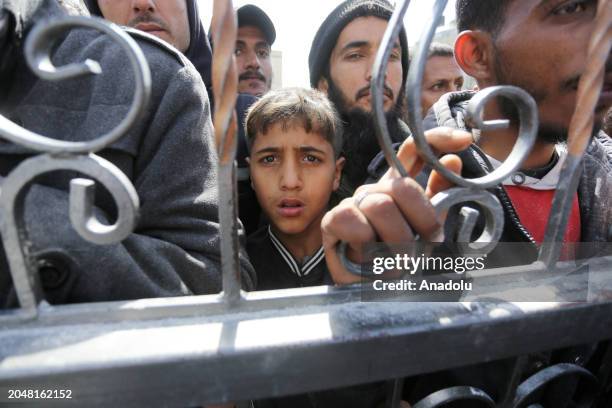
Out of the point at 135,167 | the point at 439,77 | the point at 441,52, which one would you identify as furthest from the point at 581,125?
the point at 441,52

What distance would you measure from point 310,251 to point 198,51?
1.11 metres

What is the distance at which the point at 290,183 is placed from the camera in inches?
57.6

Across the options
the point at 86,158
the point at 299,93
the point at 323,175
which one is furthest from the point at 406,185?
the point at 299,93

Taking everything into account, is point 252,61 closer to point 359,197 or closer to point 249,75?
point 249,75

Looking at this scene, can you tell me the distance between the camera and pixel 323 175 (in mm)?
1571

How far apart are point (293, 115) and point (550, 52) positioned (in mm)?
884

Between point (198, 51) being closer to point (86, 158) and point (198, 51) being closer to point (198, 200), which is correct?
point (198, 200)

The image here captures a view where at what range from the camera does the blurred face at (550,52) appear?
0.92 metres

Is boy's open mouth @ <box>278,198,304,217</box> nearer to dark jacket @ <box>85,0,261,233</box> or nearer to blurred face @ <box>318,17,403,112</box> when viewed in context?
dark jacket @ <box>85,0,261,233</box>

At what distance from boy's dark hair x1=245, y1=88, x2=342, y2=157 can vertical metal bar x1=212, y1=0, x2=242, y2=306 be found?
104 cm

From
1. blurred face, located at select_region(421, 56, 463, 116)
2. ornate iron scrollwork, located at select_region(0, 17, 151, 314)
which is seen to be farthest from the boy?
blurred face, located at select_region(421, 56, 463, 116)

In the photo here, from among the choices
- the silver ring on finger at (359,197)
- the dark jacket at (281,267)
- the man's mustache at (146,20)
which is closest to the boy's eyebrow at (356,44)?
the man's mustache at (146,20)

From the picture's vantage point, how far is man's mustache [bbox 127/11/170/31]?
1588mm

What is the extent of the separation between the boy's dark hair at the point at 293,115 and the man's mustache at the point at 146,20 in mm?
523
